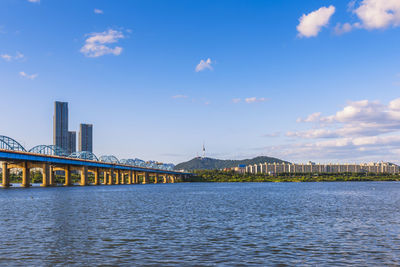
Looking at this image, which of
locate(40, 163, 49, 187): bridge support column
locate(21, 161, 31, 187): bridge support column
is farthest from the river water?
locate(40, 163, 49, 187): bridge support column

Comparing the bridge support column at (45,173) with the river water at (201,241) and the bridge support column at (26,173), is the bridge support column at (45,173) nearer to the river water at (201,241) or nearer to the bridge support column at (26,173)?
the bridge support column at (26,173)

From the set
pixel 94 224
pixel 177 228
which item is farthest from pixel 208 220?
pixel 94 224

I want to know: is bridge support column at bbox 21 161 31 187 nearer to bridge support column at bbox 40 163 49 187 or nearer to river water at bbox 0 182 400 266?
bridge support column at bbox 40 163 49 187

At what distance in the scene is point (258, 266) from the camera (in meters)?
20.0

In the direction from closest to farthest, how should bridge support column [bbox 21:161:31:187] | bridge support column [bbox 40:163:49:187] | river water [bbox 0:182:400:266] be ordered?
river water [bbox 0:182:400:266]
bridge support column [bbox 21:161:31:187]
bridge support column [bbox 40:163:49:187]

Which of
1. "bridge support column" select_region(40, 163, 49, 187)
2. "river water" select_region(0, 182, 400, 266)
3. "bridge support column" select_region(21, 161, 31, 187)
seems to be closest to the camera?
"river water" select_region(0, 182, 400, 266)

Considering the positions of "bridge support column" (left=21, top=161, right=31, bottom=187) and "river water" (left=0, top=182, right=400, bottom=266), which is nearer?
"river water" (left=0, top=182, right=400, bottom=266)

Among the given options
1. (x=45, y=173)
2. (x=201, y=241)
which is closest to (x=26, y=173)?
(x=45, y=173)

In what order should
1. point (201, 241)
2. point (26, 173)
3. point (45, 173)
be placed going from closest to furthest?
point (201, 241) < point (26, 173) < point (45, 173)

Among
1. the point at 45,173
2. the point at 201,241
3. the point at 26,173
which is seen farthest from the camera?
the point at 45,173

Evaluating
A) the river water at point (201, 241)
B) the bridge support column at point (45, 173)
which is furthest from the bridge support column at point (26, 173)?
the river water at point (201, 241)

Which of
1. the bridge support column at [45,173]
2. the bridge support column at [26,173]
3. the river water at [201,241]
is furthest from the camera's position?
the bridge support column at [45,173]

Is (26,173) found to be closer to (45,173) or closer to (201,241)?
(45,173)

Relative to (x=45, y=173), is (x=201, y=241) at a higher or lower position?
lower
